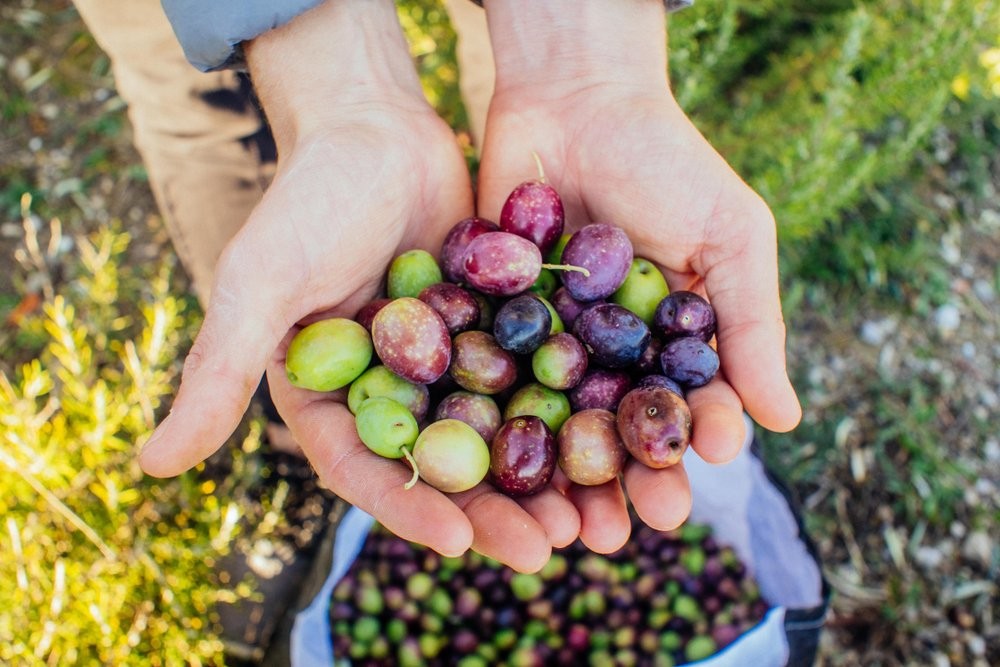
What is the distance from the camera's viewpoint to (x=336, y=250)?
2.11 metres

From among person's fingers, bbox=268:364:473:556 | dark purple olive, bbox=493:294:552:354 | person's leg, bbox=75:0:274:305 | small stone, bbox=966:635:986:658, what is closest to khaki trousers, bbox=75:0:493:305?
person's leg, bbox=75:0:274:305

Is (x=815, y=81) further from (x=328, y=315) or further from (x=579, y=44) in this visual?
(x=328, y=315)

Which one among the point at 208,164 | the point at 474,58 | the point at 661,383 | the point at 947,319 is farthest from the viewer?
the point at 947,319

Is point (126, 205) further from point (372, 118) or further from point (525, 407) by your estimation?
point (525, 407)

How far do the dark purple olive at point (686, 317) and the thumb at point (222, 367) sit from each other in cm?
101

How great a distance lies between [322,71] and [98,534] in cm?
170

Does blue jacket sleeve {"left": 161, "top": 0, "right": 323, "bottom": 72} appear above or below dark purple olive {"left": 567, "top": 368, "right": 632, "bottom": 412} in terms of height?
above

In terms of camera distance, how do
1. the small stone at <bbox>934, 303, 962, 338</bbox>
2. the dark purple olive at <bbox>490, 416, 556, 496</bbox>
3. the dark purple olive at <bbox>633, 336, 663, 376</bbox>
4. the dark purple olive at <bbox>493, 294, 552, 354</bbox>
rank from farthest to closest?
the small stone at <bbox>934, 303, 962, 338</bbox>
the dark purple olive at <bbox>633, 336, 663, 376</bbox>
the dark purple olive at <bbox>493, 294, 552, 354</bbox>
the dark purple olive at <bbox>490, 416, 556, 496</bbox>

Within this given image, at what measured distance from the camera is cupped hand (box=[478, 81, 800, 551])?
6.36ft

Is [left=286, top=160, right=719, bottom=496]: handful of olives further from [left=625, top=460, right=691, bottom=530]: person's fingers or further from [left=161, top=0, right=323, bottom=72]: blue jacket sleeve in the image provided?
[left=161, top=0, right=323, bottom=72]: blue jacket sleeve

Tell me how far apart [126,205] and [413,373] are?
289cm

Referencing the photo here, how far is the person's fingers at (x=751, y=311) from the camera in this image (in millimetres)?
1961

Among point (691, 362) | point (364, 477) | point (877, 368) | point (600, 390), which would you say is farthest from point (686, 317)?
point (877, 368)

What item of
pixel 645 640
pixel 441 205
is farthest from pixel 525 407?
pixel 645 640
